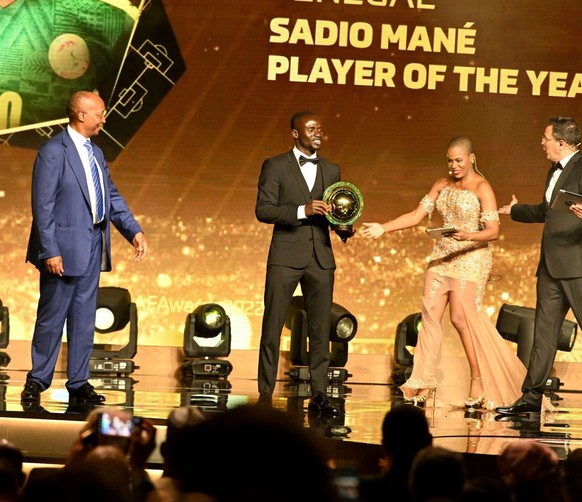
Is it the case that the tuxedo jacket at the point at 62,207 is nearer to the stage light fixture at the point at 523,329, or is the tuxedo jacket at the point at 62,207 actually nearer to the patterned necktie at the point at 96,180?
the patterned necktie at the point at 96,180

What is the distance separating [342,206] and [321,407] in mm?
1063

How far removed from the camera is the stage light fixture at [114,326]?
7699mm

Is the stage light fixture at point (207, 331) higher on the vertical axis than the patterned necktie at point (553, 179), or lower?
lower

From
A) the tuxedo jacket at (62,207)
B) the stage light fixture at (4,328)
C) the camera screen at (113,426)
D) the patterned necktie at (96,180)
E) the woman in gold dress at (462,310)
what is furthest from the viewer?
the stage light fixture at (4,328)

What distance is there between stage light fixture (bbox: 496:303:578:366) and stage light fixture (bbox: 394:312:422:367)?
60 centimetres

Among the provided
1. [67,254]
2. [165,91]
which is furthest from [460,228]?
[165,91]

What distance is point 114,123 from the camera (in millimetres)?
8398

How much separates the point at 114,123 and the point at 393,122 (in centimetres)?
215

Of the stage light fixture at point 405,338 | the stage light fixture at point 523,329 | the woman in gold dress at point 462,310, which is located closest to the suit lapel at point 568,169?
the woman in gold dress at point 462,310

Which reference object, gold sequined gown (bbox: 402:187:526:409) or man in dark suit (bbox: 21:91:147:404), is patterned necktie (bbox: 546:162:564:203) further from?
man in dark suit (bbox: 21:91:147:404)

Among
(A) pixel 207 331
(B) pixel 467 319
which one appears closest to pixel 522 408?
(B) pixel 467 319

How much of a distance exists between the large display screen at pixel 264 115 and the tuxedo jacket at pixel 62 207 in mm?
2735

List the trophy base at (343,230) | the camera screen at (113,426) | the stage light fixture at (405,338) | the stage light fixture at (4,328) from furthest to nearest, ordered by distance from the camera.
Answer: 1. the stage light fixture at (405,338)
2. the stage light fixture at (4,328)
3. the trophy base at (343,230)
4. the camera screen at (113,426)

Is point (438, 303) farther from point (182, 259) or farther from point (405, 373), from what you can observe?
point (182, 259)
